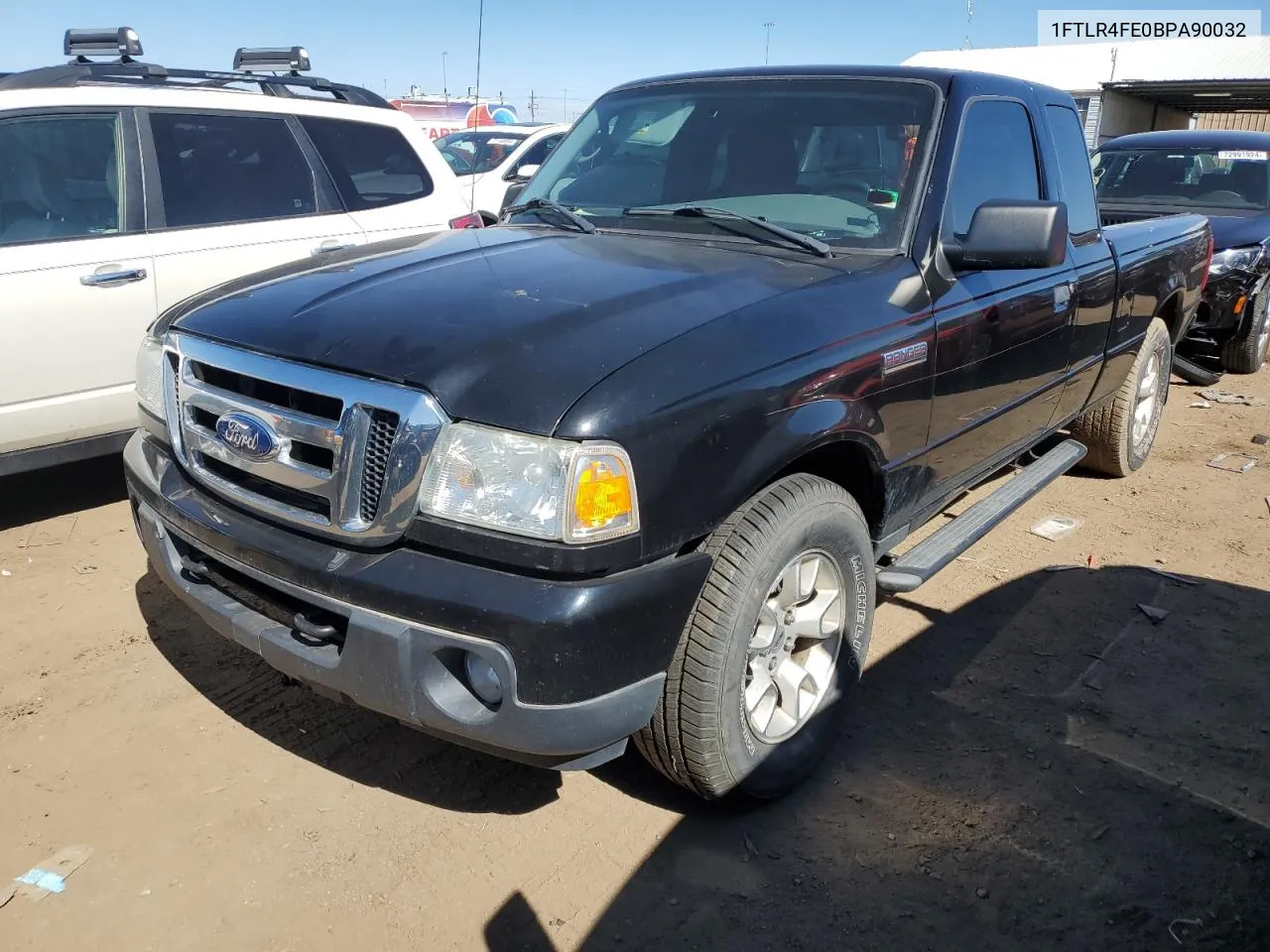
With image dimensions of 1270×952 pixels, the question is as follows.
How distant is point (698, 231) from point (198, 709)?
2176 mm

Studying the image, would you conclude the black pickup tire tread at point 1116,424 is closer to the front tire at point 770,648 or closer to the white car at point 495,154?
the front tire at point 770,648

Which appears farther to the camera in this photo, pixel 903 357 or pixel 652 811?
pixel 903 357

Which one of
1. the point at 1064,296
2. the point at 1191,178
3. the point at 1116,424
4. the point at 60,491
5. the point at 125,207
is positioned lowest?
the point at 60,491

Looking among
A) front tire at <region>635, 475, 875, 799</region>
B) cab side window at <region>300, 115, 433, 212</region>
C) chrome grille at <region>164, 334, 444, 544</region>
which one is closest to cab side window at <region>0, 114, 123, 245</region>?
cab side window at <region>300, 115, 433, 212</region>

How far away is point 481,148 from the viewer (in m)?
12.7

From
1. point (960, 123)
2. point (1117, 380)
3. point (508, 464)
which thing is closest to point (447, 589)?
point (508, 464)

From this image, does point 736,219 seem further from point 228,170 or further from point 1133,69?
point 1133,69

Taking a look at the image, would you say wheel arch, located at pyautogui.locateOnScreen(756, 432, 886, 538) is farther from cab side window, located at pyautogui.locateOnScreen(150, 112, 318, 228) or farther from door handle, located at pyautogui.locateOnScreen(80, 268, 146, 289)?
cab side window, located at pyautogui.locateOnScreen(150, 112, 318, 228)

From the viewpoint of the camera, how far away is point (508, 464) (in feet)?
6.86

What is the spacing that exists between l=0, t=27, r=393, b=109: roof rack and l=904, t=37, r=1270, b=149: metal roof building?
1944cm

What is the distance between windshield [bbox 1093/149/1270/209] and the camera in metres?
8.16

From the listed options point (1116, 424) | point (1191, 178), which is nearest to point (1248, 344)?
point (1191, 178)

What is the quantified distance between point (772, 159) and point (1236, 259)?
5.63 metres

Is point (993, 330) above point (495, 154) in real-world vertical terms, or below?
below
